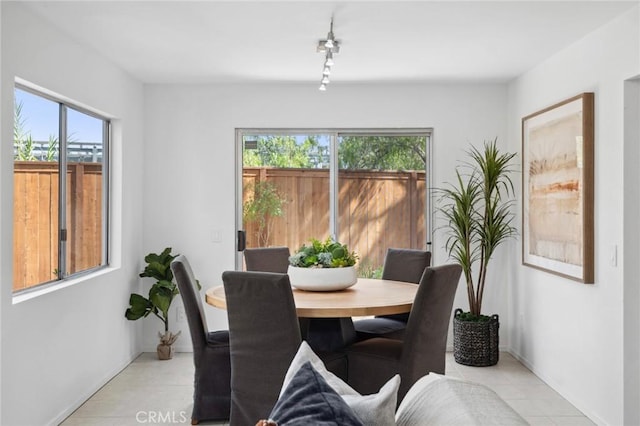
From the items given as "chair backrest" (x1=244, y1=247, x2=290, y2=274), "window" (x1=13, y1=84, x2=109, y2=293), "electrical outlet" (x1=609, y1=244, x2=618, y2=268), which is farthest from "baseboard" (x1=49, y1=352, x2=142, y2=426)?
"electrical outlet" (x1=609, y1=244, x2=618, y2=268)

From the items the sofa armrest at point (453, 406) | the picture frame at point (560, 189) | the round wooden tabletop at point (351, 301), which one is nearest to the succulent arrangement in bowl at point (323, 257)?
the round wooden tabletop at point (351, 301)

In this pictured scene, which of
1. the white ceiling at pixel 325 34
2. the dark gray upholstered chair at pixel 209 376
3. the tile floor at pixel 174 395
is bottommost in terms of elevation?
the tile floor at pixel 174 395

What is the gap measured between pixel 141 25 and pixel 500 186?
3296 mm

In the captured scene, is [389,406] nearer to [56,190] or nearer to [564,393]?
[56,190]

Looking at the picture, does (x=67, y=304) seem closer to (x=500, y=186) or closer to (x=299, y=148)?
(x=299, y=148)

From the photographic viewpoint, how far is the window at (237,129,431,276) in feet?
17.8

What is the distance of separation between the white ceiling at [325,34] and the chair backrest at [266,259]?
1.47 metres

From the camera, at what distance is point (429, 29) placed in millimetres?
3602

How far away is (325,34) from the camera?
12.2ft

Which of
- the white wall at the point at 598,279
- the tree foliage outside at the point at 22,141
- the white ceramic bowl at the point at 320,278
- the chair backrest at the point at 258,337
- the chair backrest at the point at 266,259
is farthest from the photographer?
the chair backrest at the point at 266,259

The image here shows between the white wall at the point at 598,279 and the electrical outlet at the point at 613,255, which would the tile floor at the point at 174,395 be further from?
the electrical outlet at the point at 613,255

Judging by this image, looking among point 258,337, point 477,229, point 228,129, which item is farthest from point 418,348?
point 228,129

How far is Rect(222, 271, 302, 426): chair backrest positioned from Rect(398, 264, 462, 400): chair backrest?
0.63 m

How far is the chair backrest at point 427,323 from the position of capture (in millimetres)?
3088
